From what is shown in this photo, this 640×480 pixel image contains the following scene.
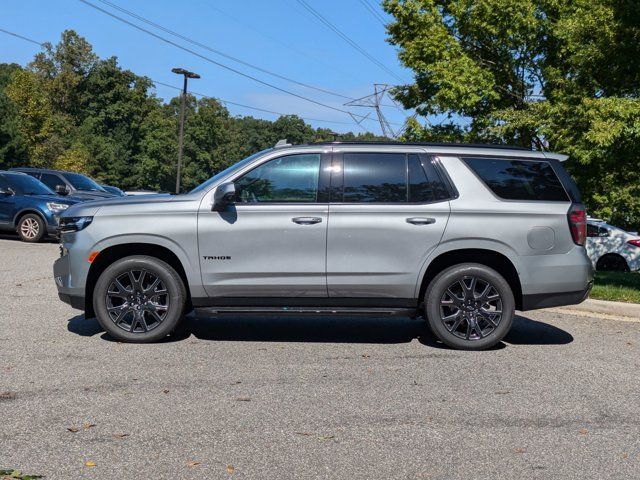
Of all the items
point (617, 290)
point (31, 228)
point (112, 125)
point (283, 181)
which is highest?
point (112, 125)

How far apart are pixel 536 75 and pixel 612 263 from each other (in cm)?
549

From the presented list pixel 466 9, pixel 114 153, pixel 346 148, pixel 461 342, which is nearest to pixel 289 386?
pixel 461 342

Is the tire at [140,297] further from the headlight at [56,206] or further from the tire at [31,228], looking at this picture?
the tire at [31,228]

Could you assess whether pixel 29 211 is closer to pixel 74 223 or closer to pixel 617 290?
pixel 74 223

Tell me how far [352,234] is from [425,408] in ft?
7.28

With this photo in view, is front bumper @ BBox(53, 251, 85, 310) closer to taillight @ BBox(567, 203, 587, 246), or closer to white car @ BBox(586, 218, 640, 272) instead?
taillight @ BBox(567, 203, 587, 246)

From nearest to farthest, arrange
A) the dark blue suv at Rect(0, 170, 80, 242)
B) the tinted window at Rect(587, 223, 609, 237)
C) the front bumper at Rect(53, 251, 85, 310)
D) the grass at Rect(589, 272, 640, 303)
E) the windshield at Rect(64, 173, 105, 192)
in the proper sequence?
1. the front bumper at Rect(53, 251, 85, 310)
2. the grass at Rect(589, 272, 640, 303)
3. the dark blue suv at Rect(0, 170, 80, 242)
4. the tinted window at Rect(587, 223, 609, 237)
5. the windshield at Rect(64, 173, 105, 192)

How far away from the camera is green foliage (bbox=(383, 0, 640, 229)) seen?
12523 millimetres

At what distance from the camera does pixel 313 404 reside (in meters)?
5.30

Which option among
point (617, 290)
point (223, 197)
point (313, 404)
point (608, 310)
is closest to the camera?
point (313, 404)

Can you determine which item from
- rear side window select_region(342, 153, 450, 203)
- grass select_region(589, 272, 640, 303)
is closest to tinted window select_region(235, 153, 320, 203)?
rear side window select_region(342, 153, 450, 203)

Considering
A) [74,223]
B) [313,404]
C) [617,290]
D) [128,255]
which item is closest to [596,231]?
[617,290]

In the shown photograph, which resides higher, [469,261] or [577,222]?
[577,222]

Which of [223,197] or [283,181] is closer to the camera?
[223,197]
